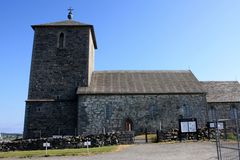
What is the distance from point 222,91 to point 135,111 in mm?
13005

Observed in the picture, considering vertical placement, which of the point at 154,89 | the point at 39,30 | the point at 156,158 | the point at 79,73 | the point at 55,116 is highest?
the point at 39,30

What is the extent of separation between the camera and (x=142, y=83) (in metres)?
33.0

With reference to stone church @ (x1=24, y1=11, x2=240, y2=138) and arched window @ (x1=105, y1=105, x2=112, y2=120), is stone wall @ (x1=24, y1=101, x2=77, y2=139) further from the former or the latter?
arched window @ (x1=105, y1=105, x2=112, y2=120)

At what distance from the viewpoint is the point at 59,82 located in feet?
103

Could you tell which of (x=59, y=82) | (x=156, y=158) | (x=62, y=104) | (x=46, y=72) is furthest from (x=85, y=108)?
(x=156, y=158)

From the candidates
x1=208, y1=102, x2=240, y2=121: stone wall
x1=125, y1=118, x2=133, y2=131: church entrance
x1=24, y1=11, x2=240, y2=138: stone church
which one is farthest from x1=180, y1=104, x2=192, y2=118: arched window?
x1=125, y1=118, x2=133, y2=131: church entrance

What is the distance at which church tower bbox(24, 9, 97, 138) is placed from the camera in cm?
2969

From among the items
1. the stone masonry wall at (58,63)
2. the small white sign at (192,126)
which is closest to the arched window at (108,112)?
the stone masonry wall at (58,63)

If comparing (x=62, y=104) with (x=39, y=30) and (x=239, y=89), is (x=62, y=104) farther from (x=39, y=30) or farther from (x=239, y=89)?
(x=239, y=89)

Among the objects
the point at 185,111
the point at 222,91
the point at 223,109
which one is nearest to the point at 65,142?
the point at 185,111

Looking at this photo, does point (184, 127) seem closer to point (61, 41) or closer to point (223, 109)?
point (223, 109)

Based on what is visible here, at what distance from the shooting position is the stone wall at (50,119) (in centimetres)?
2941

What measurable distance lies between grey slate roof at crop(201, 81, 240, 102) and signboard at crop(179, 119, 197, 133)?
1112cm

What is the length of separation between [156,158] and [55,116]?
61.7 feet
